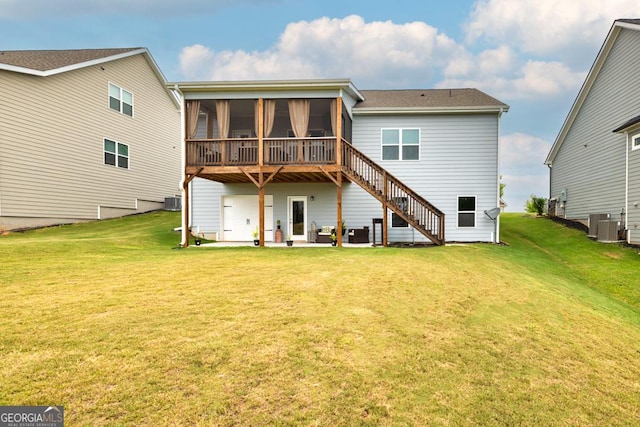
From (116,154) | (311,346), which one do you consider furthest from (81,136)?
(311,346)

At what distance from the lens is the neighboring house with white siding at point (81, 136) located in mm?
14688

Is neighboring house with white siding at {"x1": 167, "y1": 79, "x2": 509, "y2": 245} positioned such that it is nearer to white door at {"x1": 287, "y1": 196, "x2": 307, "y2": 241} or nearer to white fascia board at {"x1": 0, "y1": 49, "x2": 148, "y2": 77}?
white door at {"x1": 287, "y1": 196, "x2": 307, "y2": 241}

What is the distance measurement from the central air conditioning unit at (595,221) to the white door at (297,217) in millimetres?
12003

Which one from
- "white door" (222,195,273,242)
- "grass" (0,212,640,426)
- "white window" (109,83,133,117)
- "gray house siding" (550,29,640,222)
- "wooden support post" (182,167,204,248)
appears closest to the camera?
"grass" (0,212,640,426)

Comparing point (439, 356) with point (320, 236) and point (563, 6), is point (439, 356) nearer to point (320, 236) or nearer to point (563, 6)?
point (320, 236)

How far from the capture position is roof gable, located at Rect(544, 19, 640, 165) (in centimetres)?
1460

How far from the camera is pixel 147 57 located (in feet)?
69.4

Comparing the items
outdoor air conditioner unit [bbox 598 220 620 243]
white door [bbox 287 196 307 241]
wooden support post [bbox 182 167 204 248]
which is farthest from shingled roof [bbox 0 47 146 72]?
outdoor air conditioner unit [bbox 598 220 620 243]

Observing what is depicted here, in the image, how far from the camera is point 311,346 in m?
4.26

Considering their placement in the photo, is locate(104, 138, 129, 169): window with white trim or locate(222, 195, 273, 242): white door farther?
locate(104, 138, 129, 169): window with white trim

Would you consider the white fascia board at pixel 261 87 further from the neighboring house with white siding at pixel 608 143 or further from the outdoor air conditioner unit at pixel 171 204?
the neighboring house with white siding at pixel 608 143

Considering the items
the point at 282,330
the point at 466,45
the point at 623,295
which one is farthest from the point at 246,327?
the point at 466,45

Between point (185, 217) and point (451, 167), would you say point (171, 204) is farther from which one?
point (451, 167)

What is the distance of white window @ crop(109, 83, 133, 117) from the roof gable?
76.4 ft
